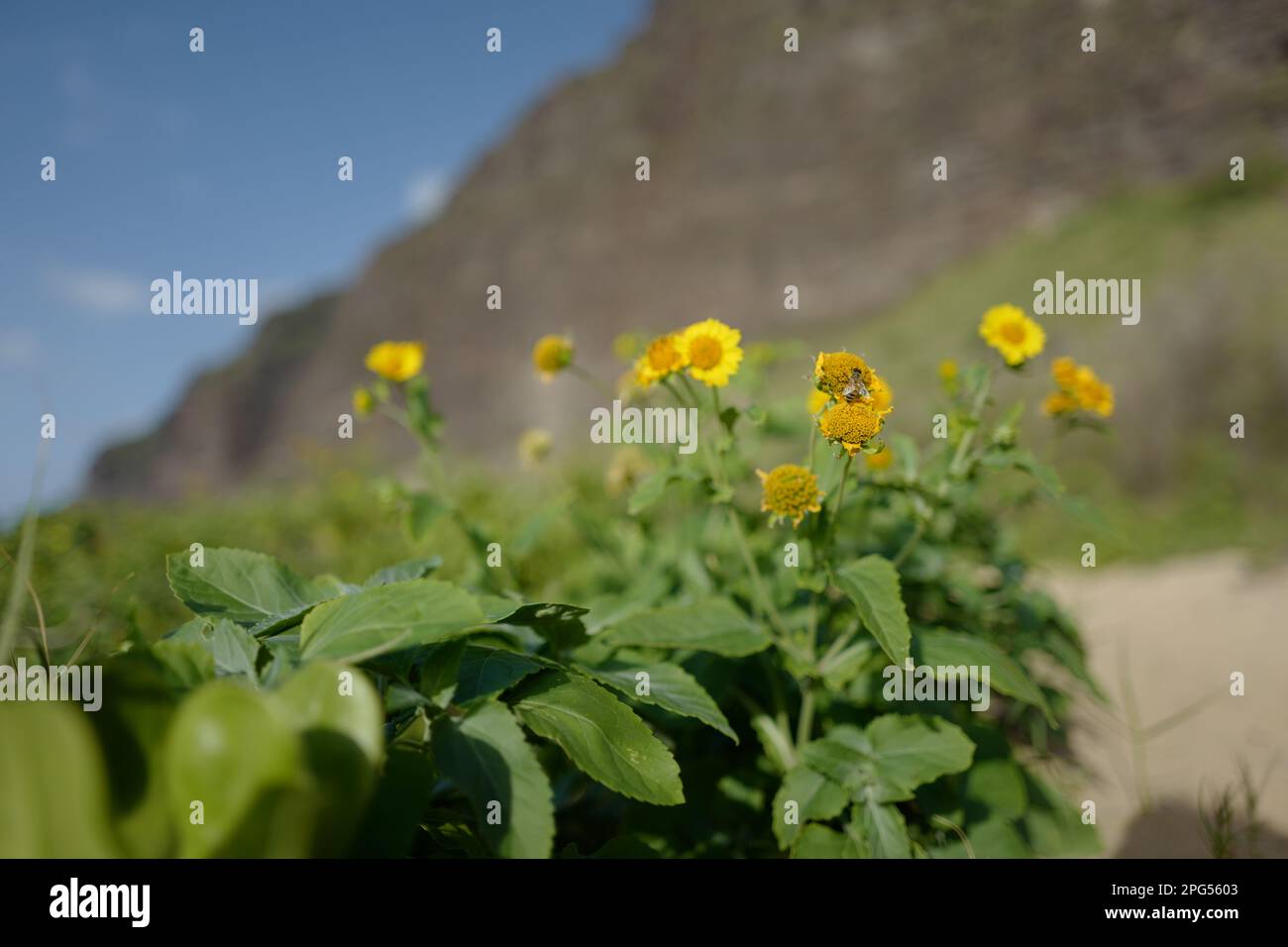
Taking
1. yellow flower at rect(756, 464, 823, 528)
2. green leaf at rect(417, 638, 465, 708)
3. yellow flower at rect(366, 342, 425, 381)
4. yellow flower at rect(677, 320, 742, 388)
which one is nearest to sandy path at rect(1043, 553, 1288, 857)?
yellow flower at rect(756, 464, 823, 528)

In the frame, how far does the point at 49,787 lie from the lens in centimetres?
51

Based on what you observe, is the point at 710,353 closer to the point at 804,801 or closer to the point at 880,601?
the point at 880,601

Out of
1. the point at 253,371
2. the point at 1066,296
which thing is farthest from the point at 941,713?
the point at 253,371

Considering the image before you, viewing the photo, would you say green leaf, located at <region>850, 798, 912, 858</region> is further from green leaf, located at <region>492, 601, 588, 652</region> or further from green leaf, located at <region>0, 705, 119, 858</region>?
green leaf, located at <region>0, 705, 119, 858</region>

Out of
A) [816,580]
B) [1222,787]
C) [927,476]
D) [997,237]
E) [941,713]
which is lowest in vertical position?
[1222,787]

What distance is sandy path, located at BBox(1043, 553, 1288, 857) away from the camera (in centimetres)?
192

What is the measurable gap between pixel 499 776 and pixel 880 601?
2.06 ft

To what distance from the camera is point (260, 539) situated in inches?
166

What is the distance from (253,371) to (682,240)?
114ft

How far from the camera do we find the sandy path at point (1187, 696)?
6.30ft

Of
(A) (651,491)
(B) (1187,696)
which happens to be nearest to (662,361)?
(A) (651,491)

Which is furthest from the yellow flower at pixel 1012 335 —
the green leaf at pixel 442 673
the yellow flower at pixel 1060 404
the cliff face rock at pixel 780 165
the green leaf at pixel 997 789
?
the cliff face rock at pixel 780 165

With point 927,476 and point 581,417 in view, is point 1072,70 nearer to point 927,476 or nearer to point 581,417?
point 581,417
